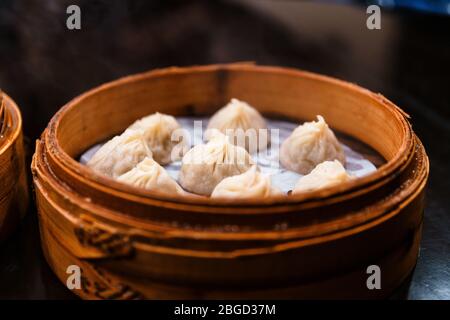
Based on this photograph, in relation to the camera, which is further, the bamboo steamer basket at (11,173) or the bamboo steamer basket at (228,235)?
the bamboo steamer basket at (11,173)

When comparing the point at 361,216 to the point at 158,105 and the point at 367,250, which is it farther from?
the point at 158,105

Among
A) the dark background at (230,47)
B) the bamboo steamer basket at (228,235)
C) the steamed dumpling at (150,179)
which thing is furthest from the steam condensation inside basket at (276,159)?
the dark background at (230,47)

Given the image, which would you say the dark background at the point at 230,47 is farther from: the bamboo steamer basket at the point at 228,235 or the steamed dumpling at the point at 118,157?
the bamboo steamer basket at the point at 228,235

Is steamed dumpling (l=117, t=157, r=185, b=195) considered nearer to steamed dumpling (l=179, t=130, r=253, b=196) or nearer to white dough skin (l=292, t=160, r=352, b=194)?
steamed dumpling (l=179, t=130, r=253, b=196)

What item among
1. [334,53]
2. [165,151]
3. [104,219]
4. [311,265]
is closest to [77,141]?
[165,151]

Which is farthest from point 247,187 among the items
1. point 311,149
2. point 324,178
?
point 311,149

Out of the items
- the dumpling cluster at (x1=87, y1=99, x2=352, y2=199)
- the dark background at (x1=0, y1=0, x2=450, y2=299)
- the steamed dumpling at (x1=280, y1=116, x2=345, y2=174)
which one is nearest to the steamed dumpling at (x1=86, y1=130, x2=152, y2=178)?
the dumpling cluster at (x1=87, y1=99, x2=352, y2=199)
